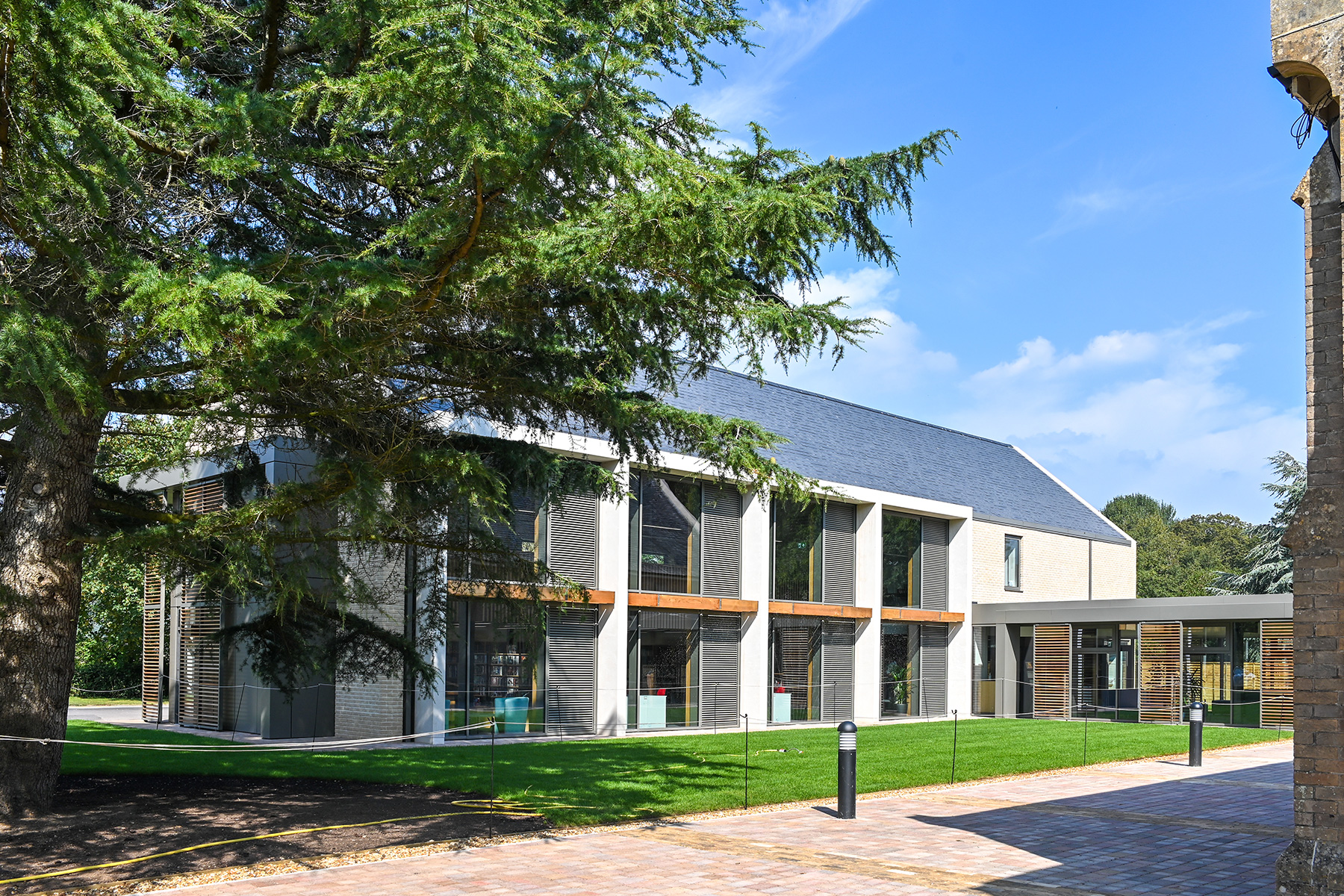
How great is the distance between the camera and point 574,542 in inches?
986

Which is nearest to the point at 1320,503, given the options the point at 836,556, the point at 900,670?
the point at 836,556

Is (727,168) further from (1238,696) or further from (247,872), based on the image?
(1238,696)

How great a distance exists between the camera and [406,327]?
9797 mm

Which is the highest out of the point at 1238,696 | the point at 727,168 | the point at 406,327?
the point at 727,168

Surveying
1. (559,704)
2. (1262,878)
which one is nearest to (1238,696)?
(559,704)

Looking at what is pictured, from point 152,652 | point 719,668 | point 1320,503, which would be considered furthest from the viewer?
point 152,652

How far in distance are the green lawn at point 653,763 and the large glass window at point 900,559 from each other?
6736 millimetres

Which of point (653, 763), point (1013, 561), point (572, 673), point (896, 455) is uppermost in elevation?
point (896, 455)

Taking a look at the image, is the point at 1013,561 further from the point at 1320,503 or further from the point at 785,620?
the point at 1320,503

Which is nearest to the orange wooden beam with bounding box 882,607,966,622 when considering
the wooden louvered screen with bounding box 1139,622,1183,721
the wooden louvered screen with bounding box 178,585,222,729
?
the wooden louvered screen with bounding box 1139,622,1183,721

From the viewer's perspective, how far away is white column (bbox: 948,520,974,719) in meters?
34.6

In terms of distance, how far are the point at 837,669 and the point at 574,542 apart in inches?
385

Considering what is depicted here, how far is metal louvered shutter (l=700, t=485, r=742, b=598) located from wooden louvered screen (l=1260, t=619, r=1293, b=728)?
14.9 m

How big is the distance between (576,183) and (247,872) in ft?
20.5
